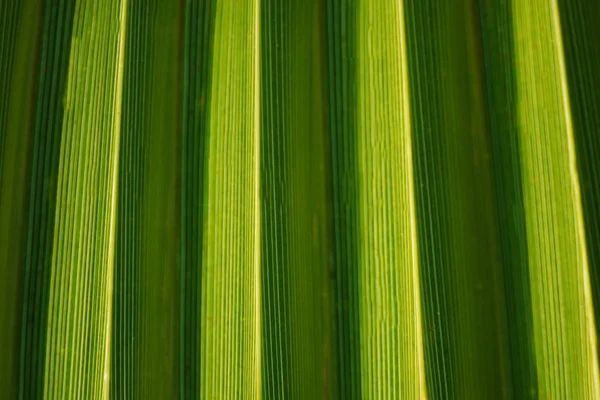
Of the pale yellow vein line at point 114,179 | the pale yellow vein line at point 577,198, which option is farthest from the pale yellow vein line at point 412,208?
the pale yellow vein line at point 114,179

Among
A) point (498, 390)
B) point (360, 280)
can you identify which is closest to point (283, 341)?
point (360, 280)

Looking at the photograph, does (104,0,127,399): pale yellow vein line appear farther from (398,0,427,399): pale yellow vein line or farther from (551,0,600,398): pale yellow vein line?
(551,0,600,398): pale yellow vein line

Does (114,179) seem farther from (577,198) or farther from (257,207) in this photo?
(577,198)

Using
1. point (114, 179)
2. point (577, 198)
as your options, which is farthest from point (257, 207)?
point (577, 198)

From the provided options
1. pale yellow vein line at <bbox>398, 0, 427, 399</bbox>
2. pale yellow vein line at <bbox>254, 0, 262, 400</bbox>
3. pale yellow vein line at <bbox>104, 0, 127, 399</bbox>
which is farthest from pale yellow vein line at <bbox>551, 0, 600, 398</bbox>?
pale yellow vein line at <bbox>104, 0, 127, 399</bbox>

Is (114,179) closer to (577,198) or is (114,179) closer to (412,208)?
(412,208)

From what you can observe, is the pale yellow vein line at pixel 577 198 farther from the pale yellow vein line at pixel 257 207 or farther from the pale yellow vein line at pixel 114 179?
the pale yellow vein line at pixel 114 179

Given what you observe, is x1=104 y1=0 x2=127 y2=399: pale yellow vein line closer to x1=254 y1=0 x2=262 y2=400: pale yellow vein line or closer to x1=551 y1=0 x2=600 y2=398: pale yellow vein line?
x1=254 y1=0 x2=262 y2=400: pale yellow vein line
